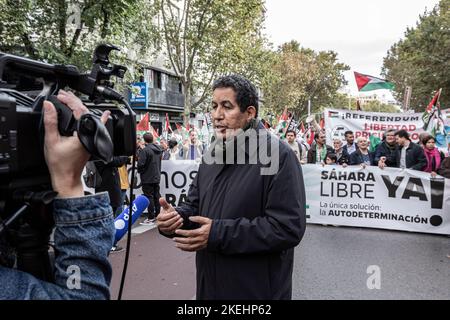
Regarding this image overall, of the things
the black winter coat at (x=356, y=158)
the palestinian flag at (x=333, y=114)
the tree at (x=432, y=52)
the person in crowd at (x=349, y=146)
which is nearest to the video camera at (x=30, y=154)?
the black winter coat at (x=356, y=158)

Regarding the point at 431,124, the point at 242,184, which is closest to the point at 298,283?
the point at 242,184

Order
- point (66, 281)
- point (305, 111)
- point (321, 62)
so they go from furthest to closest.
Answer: point (305, 111) → point (321, 62) → point (66, 281)

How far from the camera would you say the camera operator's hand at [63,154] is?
0.93 metres

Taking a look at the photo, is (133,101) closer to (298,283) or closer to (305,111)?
(298,283)

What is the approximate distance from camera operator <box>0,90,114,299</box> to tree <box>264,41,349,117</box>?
36601mm

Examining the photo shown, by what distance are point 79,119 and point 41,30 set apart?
9115 millimetres

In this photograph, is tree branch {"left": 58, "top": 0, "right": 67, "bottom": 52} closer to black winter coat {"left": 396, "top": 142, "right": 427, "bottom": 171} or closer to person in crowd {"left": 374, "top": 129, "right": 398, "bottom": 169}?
person in crowd {"left": 374, "top": 129, "right": 398, "bottom": 169}

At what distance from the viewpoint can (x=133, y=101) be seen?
25.9m

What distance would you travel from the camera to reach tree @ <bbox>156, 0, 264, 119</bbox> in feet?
58.7

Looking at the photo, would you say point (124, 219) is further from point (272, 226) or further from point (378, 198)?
point (378, 198)

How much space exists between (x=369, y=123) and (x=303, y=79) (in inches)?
1266

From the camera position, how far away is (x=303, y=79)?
134ft

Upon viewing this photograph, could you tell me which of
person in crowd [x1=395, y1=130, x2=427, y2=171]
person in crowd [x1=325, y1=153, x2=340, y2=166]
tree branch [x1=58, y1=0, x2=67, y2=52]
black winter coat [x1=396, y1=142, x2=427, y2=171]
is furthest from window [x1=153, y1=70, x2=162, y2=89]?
black winter coat [x1=396, y1=142, x2=427, y2=171]
